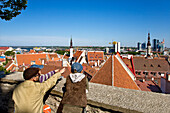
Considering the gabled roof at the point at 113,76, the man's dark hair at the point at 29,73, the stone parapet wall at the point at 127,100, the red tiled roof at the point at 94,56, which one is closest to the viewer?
the man's dark hair at the point at 29,73

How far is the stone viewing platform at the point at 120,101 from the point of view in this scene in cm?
264

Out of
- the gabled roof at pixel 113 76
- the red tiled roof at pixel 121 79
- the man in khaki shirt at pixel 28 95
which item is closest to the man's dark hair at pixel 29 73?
the man in khaki shirt at pixel 28 95

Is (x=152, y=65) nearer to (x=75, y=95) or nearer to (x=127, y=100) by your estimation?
(x=127, y=100)

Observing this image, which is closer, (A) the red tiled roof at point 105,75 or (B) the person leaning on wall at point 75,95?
(B) the person leaning on wall at point 75,95

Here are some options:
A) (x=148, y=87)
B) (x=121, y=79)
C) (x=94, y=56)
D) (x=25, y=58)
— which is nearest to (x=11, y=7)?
(x=121, y=79)

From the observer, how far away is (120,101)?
2.87m

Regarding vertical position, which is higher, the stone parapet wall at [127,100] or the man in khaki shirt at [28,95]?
the man in khaki shirt at [28,95]

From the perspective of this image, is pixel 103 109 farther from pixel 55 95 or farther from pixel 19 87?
pixel 19 87

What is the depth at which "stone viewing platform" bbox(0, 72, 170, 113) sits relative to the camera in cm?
264

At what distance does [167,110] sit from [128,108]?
691 mm

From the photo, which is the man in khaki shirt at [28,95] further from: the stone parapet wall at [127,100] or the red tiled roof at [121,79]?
the red tiled roof at [121,79]

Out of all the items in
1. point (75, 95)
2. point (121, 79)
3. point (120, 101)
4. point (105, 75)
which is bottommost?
point (121, 79)

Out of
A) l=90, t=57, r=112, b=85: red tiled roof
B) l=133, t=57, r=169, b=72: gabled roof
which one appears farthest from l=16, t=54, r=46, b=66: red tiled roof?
l=90, t=57, r=112, b=85: red tiled roof

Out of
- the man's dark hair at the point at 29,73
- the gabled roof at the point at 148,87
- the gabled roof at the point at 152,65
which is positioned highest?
the man's dark hair at the point at 29,73
